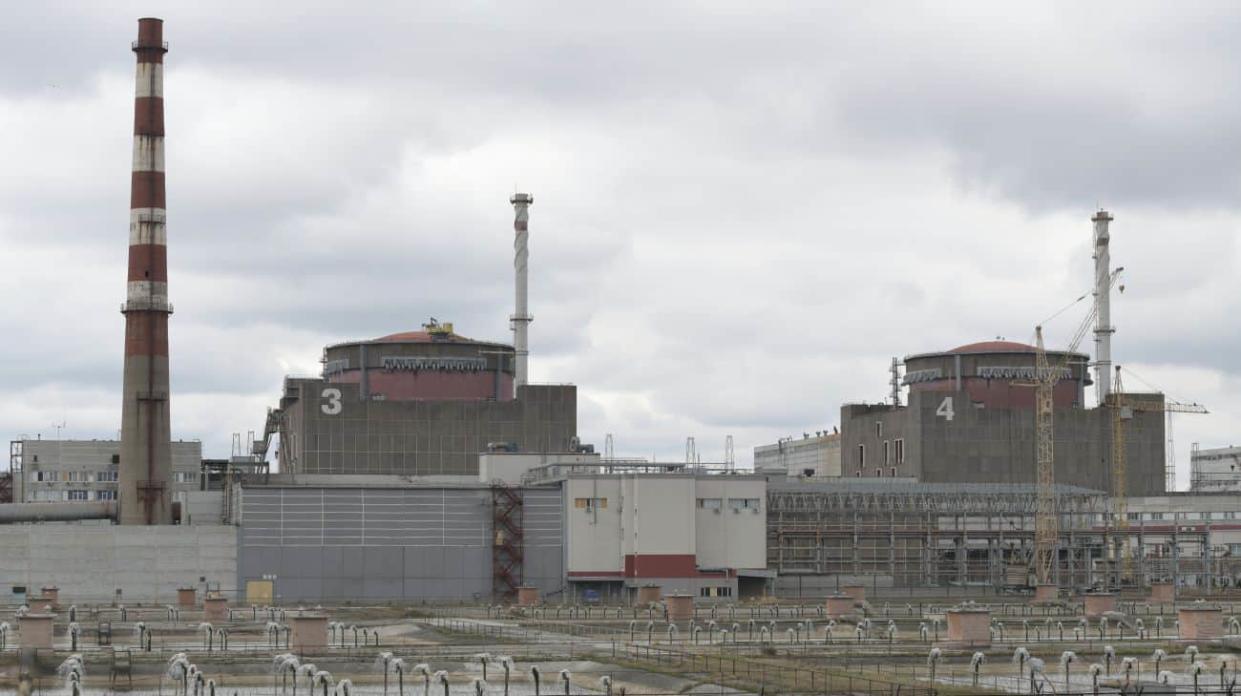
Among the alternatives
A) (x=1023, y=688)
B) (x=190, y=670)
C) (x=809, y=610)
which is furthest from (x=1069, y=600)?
(x=190, y=670)

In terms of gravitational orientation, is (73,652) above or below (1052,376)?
below

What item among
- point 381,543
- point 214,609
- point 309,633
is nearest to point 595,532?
point 381,543

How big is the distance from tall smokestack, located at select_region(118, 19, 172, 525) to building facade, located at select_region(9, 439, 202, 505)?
5570 centimetres

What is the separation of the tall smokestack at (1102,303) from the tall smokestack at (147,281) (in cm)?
9377

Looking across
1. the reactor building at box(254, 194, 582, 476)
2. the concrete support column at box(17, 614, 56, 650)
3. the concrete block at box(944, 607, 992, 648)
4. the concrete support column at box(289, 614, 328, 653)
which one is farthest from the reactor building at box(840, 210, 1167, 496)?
the concrete support column at box(17, 614, 56, 650)

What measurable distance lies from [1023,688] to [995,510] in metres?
96.7

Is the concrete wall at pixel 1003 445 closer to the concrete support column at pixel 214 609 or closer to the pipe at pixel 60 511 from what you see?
the pipe at pixel 60 511

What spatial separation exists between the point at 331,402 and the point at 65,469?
1302 inches

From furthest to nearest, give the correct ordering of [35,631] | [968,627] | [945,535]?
1. [945,535]
2. [968,627]
3. [35,631]

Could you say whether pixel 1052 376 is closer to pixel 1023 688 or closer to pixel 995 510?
pixel 995 510

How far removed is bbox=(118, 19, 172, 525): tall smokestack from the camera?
130m

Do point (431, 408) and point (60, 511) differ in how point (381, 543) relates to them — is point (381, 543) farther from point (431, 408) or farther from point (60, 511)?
point (431, 408)

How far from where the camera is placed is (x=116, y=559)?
5044 inches

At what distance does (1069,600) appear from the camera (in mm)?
133750
